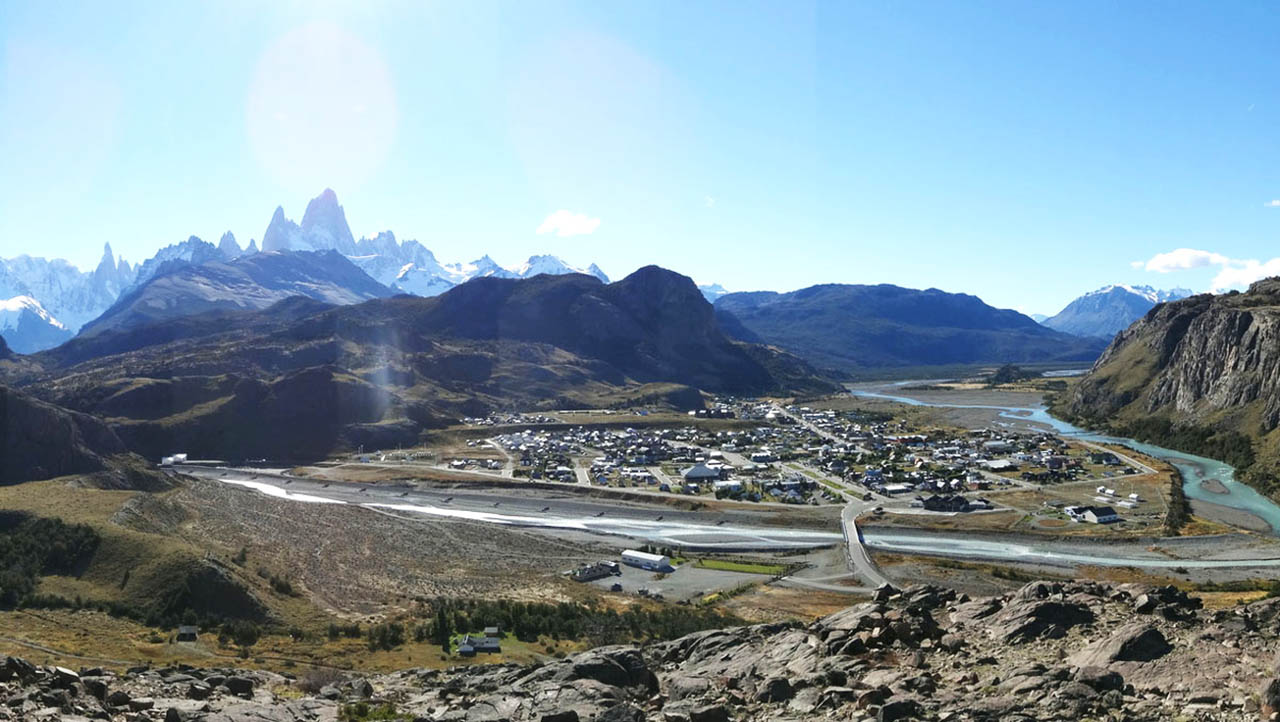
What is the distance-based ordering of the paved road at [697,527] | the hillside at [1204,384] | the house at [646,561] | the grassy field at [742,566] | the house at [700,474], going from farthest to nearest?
the hillside at [1204,384]
the house at [700,474]
the paved road at [697,527]
the house at [646,561]
the grassy field at [742,566]

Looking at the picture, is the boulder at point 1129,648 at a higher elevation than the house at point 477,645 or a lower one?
higher

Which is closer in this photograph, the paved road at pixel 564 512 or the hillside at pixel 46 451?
the paved road at pixel 564 512

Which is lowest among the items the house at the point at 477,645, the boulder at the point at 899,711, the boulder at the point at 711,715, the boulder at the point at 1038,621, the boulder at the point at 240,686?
the house at the point at 477,645

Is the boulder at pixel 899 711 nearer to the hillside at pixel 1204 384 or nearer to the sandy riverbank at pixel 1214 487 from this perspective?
the sandy riverbank at pixel 1214 487

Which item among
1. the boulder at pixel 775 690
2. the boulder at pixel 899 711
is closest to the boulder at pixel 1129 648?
the boulder at pixel 899 711

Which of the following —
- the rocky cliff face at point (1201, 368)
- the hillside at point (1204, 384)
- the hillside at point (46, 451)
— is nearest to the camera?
the hillside at point (46, 451)

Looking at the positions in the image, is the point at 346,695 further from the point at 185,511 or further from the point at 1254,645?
the point at 185,511

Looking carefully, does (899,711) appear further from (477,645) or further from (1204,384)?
(1204,384)

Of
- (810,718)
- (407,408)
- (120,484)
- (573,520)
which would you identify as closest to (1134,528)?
(573,520)
